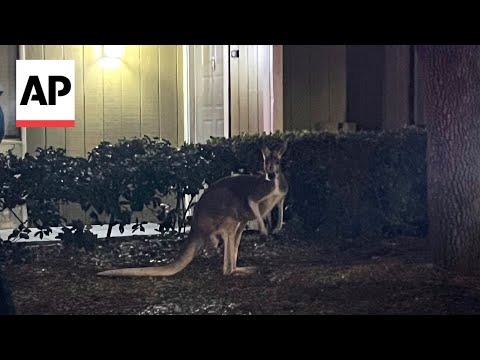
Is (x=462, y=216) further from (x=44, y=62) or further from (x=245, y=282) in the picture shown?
(x=44, y=62)

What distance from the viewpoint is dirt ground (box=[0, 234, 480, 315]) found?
26.2 feet

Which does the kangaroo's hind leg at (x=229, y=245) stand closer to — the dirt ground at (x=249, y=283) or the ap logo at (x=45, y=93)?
the dirt ground at (x=249, y=283)

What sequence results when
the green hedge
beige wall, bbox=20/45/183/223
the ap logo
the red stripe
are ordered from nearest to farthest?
the green hedge → the ap logo → the red stripe → beige wall, bbox=20/45/183/223

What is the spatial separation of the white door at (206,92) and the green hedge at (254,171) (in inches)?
71.7

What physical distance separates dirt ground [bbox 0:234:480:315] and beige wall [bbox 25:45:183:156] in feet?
7.35

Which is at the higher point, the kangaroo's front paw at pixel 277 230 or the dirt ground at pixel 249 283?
the kangaroo's front paw at pixel 277 230

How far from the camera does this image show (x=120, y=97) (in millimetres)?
11781

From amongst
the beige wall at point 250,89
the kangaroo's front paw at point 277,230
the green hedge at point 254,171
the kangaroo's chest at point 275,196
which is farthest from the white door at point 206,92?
the kangaroo's chest at point 275,196

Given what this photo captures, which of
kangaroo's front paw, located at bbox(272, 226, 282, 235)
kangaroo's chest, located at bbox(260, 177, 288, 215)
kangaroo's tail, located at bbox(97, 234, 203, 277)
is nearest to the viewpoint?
kangaroo's tail, located at bbox(97, 234, 203, 277)

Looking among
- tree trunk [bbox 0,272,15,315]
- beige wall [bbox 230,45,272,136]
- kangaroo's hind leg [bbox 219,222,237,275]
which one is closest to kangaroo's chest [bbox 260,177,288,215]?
kangaroo's hind leg [bbox 219,222,237,275]

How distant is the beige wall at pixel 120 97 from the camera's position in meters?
11.5

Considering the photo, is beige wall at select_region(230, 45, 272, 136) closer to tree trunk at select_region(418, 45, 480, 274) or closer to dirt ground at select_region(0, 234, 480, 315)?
dirt ground at select_region(0, 234, 480, 315)

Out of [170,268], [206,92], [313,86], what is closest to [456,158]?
[170,268]

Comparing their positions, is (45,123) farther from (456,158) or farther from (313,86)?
(456,158)
